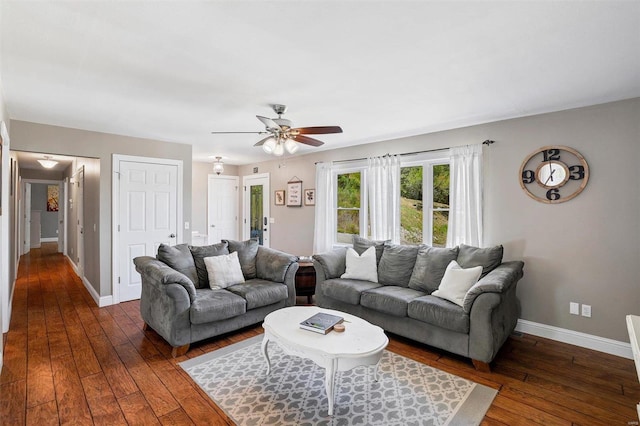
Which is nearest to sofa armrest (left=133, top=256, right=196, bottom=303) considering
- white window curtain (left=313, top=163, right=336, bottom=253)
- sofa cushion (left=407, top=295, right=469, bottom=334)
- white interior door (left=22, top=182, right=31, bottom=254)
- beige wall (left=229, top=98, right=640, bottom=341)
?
sofa cushion (left=407, top=295, right=469, bottom=334)

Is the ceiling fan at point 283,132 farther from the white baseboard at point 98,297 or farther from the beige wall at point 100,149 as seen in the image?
the white baseboard at point 98,297

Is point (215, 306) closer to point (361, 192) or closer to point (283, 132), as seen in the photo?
point (283, 132)

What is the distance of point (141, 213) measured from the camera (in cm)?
470

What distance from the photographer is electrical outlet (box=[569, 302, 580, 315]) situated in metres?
3.19

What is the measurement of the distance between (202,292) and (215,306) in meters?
0.41

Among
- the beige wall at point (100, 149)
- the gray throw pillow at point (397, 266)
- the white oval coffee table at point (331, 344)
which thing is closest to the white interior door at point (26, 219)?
the beige wall at point (100, 149)

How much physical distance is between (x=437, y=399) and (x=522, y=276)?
1.85 metres

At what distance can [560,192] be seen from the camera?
3.27m

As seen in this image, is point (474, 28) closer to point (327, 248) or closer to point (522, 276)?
point (522, 276)

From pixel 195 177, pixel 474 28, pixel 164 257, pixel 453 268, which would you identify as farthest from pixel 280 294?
pixel 195 177

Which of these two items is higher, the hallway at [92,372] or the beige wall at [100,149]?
the beige wall at [100,149]

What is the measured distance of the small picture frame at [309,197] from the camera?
18.9 ft

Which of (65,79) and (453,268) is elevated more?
(65,79)

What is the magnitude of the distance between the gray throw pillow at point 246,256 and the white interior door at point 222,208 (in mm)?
3376
